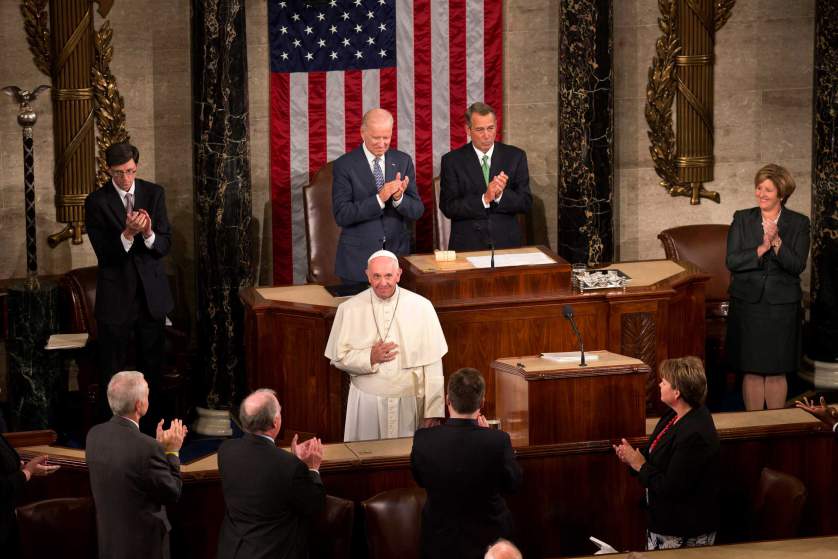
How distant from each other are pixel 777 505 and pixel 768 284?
2.83 metres

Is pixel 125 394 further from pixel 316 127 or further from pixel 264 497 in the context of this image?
pixel 316 127

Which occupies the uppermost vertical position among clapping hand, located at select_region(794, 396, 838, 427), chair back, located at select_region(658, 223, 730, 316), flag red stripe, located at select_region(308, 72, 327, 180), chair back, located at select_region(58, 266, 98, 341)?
flag red stripe, located at select_region(308, 72, 327, 180)

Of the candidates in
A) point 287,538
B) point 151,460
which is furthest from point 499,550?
point 151,460

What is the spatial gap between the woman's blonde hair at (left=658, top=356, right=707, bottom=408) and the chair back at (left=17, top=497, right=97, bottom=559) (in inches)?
109

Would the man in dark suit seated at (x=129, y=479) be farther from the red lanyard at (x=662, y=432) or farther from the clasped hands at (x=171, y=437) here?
the red lanyard at (x=662, y=432)

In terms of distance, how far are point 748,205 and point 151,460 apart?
284 inches

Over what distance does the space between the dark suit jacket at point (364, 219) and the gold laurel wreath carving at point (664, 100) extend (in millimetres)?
2939

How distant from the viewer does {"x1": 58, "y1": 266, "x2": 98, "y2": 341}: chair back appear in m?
9.92

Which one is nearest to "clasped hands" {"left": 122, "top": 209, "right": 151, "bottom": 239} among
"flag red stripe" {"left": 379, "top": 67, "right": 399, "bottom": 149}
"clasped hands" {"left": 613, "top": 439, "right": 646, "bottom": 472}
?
"flag red stripe" {"left": 379, "top": 67, "right": 399, "bottom": 149}

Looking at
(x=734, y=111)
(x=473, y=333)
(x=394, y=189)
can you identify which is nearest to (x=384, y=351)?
(x=473, y=333)

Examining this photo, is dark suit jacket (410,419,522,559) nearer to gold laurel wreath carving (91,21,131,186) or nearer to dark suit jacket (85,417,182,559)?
dark suit jacket (85,417,182,559)

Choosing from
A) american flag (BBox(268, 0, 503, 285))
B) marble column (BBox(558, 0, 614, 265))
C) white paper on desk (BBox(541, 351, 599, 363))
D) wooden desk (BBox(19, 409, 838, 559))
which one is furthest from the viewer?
american flag (BBox(268, 0, 503, 285))

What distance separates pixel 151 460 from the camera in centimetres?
589

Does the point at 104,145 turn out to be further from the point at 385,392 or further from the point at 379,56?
the point at 385,392
